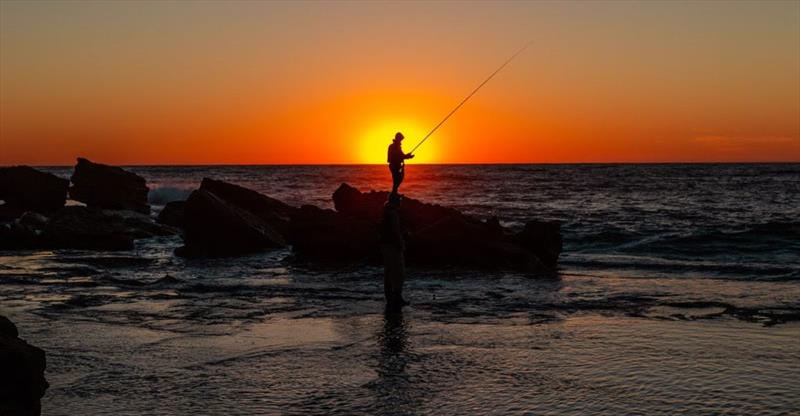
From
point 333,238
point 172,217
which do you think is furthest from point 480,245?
point 172,217

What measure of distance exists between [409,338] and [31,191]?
3131 centimetres

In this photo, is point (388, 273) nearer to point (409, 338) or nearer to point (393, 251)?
point (393, 251)

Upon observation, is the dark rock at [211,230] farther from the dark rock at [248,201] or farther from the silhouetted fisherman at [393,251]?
the silhouetted fisherman at [393,251]

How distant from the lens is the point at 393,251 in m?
11.7

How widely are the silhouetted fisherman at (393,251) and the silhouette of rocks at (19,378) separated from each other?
20.2ft

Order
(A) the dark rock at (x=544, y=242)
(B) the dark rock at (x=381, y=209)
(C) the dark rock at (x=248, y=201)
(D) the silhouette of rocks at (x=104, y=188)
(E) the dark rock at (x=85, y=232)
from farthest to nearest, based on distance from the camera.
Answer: (D) the silhouette of rocks at (x=104, y=188)
(C) the dark rock at (x=248, y=201)
(E) the dark rock at (x=85, y=232)
(B) the dark rock at (x=381, y=209)
(A) the dark rock at (x=544, y=242)

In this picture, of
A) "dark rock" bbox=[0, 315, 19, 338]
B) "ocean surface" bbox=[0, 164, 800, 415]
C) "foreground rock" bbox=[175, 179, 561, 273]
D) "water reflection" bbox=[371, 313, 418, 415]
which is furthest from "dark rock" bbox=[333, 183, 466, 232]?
"dark rock" bbox=[0, 315, 19, 338]

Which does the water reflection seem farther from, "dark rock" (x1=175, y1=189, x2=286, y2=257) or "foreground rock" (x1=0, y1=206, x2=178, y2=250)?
"foreground rock" (x1=0, y1=206, x2=178, y2=250)

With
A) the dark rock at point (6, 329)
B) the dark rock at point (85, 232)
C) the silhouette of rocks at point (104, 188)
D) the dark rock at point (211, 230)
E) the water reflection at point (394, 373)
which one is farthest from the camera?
the silhouette of rocks at point (104, 188)

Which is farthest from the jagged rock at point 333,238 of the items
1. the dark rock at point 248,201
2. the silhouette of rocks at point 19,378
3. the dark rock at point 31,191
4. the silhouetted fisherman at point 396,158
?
the dark rock at point 31,191

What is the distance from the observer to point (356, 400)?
6.47 meters

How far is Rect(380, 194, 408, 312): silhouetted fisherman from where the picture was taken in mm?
11461

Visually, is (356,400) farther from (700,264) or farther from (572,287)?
(700,264)

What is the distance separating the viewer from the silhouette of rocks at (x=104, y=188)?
36.8m
